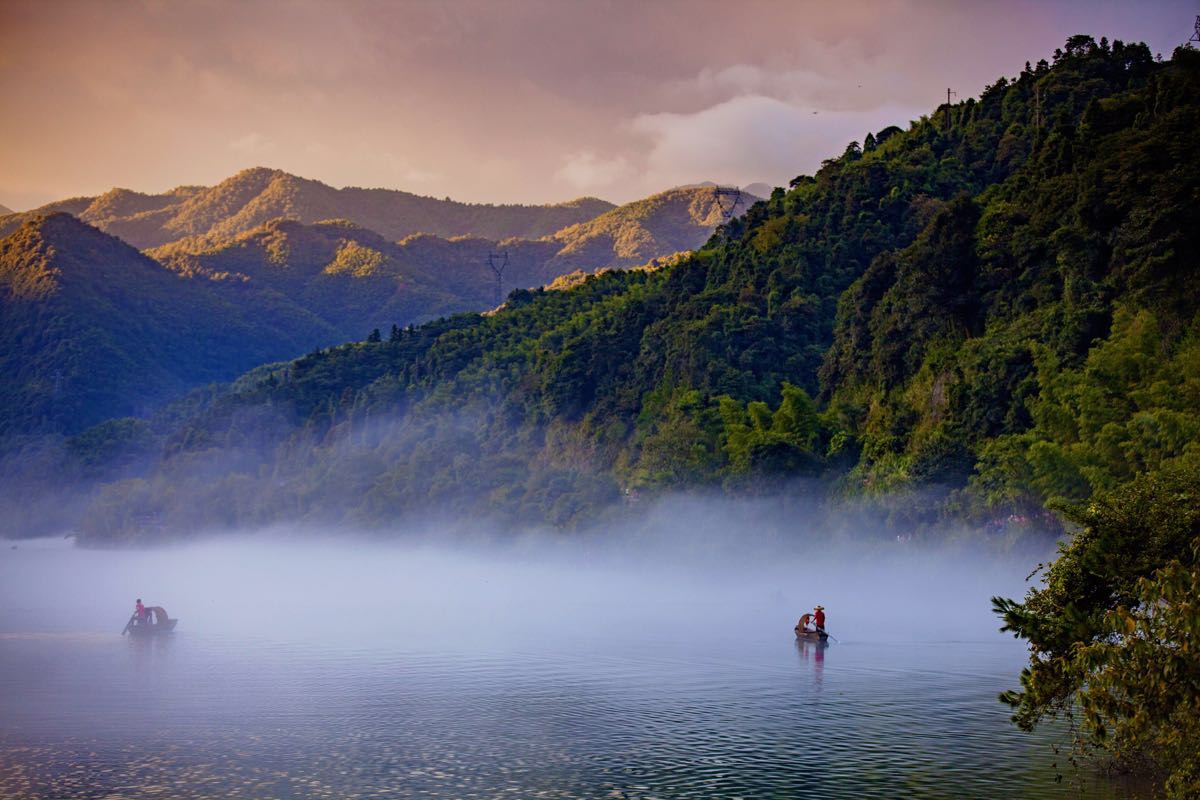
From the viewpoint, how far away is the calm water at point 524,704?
3500 centimetres

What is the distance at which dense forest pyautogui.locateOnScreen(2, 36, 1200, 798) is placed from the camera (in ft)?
101

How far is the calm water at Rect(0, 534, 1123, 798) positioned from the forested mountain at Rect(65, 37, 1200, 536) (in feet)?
40.6

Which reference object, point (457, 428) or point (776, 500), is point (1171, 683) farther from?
point (457, 428)

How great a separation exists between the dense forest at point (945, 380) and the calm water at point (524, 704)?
7.20 meters

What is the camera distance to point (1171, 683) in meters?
24.9

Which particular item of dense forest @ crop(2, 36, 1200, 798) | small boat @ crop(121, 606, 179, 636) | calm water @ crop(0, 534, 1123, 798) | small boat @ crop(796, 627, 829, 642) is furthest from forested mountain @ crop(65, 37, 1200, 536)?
small boat @ crop(121, 606, 179, 636)

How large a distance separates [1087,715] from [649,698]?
2551cm

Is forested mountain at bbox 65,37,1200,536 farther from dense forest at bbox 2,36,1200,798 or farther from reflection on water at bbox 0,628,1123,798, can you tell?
reflection on water at bbox 0,628,1123,798

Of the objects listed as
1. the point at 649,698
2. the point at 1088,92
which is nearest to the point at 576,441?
the point at 1088,92

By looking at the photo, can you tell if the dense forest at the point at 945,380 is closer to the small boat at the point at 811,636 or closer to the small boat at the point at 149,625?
the small boat at the point at 811,636

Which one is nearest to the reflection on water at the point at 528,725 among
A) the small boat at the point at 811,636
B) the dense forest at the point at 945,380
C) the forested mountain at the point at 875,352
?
the small boat at the point at 811,636

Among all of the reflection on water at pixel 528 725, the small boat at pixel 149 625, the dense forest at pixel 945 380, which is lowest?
the reflection on water at pixel 528 725

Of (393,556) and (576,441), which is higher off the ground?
(576,441)

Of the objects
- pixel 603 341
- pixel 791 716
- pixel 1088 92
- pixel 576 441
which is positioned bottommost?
pixel 791 716
